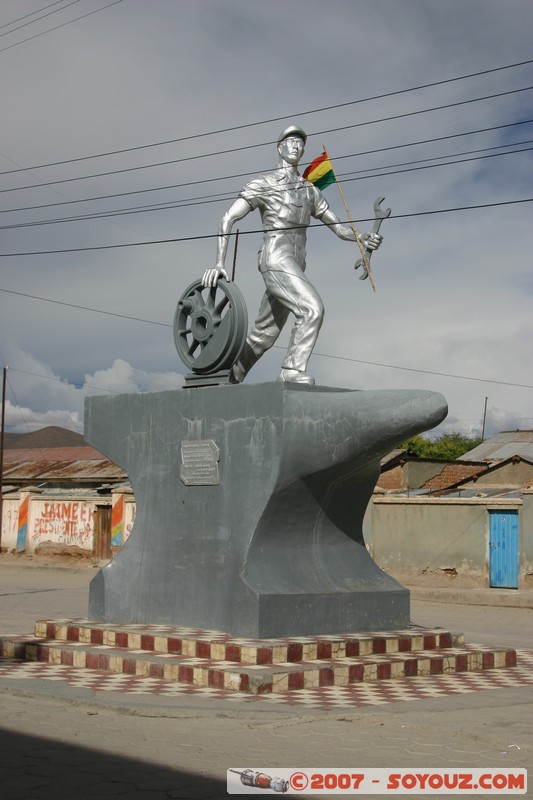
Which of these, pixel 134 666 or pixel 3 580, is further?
pixel 3 580

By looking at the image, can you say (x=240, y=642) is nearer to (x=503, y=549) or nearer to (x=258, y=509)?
(x=258, y=509)

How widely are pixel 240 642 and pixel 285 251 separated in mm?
3903

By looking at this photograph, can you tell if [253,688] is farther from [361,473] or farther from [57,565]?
[57,565]

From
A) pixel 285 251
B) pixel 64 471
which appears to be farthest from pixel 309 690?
pixel 64 471

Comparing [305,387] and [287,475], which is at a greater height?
[305,387]

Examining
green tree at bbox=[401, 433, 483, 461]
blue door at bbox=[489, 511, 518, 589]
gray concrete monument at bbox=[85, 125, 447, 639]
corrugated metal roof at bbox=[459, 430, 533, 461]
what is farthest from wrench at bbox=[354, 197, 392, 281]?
green tree at bbox=[401, 433, 483, 461]

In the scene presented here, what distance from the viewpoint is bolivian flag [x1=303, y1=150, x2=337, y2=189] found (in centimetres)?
1120

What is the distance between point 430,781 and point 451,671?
3848 millimetres

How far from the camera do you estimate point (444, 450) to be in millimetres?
53000

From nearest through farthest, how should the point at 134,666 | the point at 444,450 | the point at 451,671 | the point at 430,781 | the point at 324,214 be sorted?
the point at 430,781
the point at 134,666
the point at 451,671
the point at 324,214
the point at 444,450

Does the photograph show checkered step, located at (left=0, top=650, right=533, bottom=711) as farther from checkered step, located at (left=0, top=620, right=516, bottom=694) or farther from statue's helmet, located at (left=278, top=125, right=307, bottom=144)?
statue's helmet, located at (left=278, top=125, right=307, bottom=144)

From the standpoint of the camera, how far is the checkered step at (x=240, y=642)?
27.5ft

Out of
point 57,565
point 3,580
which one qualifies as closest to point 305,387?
point 3,580

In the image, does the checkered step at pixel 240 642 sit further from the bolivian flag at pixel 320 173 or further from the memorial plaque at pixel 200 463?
the bolivian flag at pixel 320 173
